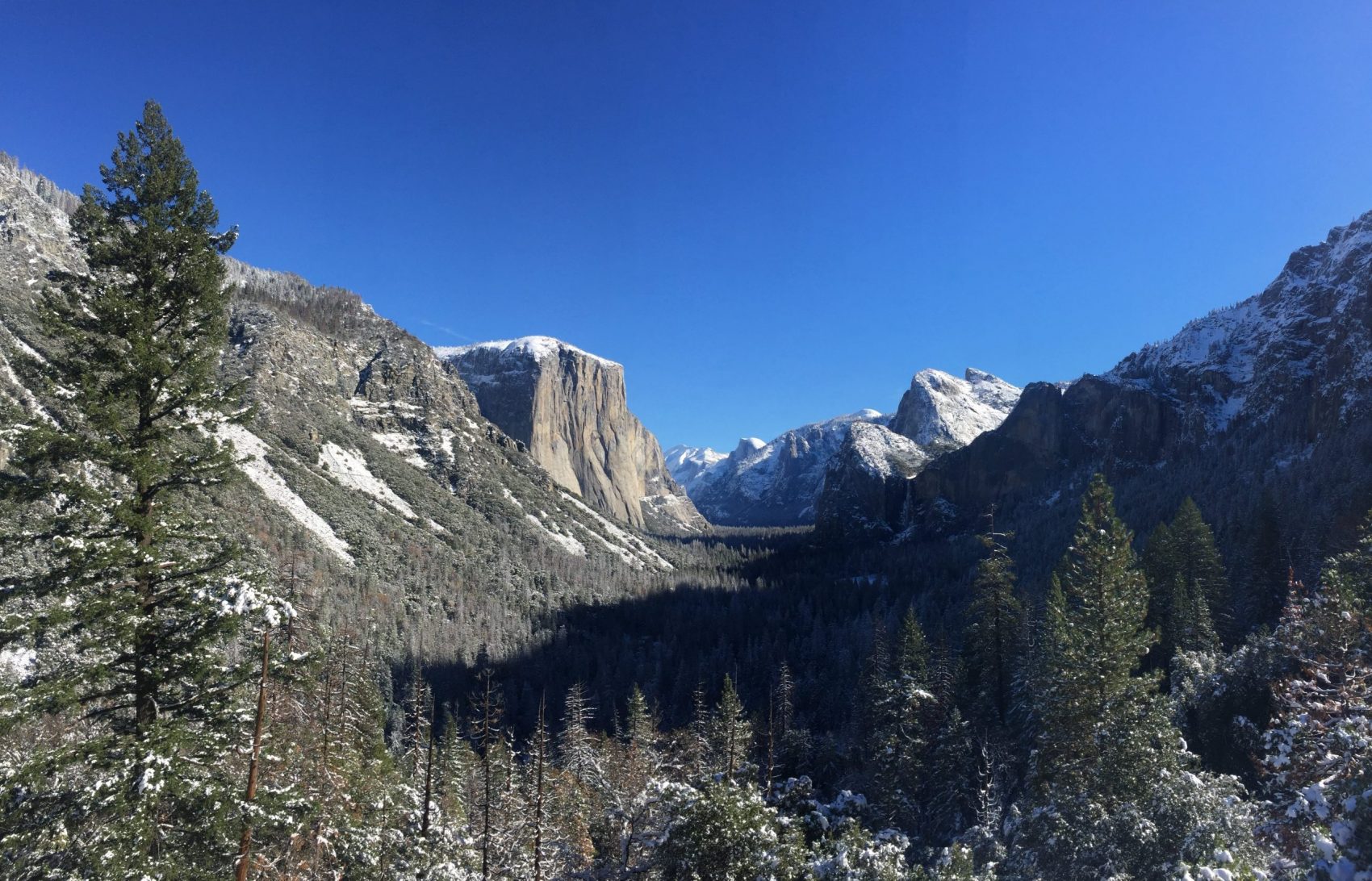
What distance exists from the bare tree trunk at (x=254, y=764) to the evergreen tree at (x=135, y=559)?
0.24 meters

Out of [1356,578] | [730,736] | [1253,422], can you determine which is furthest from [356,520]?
[1253,422]

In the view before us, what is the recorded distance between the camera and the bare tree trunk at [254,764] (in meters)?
10.8

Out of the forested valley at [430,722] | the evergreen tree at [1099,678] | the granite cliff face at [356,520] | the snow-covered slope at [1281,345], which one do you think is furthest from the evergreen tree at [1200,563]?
the granite cliff face at [356,520]

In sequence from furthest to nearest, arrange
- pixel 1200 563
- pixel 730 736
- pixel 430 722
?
pixel 1200 563
pixel 730 736
pixel 430 722

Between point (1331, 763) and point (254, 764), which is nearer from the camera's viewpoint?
point (1331, 763)

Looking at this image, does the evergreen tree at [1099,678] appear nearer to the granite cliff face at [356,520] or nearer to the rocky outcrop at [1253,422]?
the rocky outcrop at [1253,422]

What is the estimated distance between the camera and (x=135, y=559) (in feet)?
35.7

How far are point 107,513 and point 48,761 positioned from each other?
3904 mm

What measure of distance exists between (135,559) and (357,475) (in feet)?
599

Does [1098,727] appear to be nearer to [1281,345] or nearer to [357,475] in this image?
[1281,345]

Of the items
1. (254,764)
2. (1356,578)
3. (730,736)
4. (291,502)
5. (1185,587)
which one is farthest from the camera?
(291,502)

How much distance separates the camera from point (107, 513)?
11.0 meters

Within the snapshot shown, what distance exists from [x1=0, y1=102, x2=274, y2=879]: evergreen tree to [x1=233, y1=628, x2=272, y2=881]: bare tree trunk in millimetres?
245

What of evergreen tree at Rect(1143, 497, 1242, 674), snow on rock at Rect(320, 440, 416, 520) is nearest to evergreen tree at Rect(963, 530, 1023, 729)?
evergreen tree at Rect(1143, 497, 1242, 674)
